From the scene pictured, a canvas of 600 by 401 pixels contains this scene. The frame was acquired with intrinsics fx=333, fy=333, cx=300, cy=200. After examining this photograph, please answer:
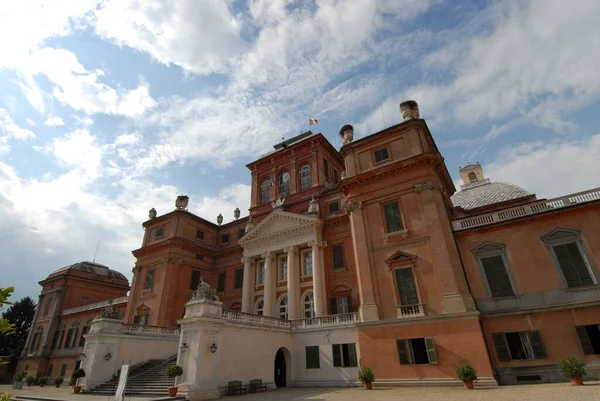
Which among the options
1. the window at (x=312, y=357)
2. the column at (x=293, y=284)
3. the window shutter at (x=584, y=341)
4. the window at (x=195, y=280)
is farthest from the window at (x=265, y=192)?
the window shutter at (x=584, y=341)

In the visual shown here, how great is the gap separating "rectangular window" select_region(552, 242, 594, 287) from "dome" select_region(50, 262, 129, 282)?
53.7 meters

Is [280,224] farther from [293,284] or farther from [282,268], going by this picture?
[293,284]

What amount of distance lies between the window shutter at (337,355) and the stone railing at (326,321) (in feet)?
4.77

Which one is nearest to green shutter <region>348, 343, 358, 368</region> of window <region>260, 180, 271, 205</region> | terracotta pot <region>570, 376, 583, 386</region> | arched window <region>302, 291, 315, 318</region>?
arched window <region>302, 291, 315, 318</region>

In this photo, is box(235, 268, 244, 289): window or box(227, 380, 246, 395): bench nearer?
box(227, 380, 246, 395): bench

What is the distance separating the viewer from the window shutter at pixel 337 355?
22062mm

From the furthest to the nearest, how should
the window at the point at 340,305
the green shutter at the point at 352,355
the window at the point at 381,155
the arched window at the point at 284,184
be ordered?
the arched window at the point at 284,184, the window at the point at 340,305, the window at the point at 381,155, the green shutter at the point at 352,355

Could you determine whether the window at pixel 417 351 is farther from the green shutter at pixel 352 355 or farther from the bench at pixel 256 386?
the bench at pixel 256 386

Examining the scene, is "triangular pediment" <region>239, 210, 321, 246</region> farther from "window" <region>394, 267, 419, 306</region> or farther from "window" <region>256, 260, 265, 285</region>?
"window" <region>394, 267, 419, 306</region>

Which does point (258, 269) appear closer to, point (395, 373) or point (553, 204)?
point (395, 373)

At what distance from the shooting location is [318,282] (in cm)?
2717

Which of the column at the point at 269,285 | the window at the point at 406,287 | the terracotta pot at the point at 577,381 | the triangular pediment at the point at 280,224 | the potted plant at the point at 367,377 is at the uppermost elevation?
the triangular pediment at the point at 280,224

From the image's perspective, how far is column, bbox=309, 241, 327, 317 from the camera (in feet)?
85.9

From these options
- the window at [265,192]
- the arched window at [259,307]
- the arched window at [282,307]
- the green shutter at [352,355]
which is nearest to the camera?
the green shutter at [352,355]
